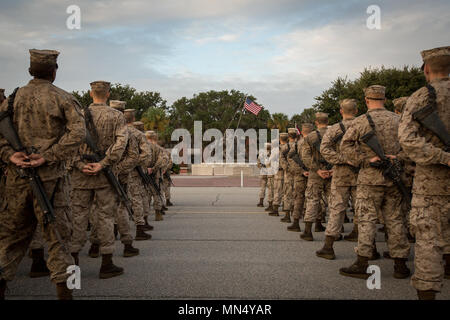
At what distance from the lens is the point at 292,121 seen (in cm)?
7206

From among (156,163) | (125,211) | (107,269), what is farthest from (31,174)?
(156,163)

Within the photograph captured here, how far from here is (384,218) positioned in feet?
15.5

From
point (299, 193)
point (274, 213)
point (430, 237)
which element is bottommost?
point (274, 213)

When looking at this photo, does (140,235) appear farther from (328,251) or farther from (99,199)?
(328,251)

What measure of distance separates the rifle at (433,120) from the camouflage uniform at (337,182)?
79.4 inches

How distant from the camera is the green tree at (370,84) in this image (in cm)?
2511

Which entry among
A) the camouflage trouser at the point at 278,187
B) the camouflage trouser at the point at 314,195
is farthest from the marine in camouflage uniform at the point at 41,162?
the camouflage trouser at the point at 278,187

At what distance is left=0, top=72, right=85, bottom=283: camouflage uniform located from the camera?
3471mm

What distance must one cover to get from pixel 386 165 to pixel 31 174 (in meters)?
3.82

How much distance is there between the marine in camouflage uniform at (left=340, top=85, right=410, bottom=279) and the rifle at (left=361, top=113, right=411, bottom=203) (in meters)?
0.05

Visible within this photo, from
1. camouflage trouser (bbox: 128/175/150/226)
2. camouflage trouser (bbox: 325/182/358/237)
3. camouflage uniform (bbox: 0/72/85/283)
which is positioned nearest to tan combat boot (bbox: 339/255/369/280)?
camouflage trouser (bbox: 325/182/358/237)

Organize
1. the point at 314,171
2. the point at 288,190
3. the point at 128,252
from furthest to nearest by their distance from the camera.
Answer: the point at 288,190
the point at 314,171
the point at 128,252

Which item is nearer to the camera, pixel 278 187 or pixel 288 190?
pixel 288 190

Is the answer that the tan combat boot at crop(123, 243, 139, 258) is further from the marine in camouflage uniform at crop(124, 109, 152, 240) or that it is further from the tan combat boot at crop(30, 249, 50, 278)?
the tan combat boot at crop(30, 249, 50, 278)
